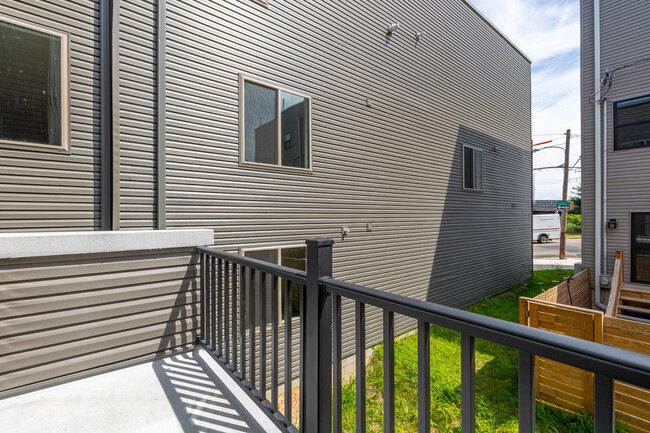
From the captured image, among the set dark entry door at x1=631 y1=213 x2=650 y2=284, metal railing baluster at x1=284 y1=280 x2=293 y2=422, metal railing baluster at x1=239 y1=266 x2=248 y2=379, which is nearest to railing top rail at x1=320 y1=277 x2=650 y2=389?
metal railing baluster at x1=284 y1=280 x2=293 y2=422

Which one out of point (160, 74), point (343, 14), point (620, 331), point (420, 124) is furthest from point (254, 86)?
point (620, 331)

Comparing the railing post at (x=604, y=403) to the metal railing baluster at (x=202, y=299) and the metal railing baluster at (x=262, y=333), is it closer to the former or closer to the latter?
the metal railing baluster at (x=262, y=333)

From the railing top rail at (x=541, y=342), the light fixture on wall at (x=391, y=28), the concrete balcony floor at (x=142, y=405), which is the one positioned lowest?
the concrete balcony floor at (x=142, y=405)

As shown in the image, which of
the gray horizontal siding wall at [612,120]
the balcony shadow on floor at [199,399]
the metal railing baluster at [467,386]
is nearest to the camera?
the metal railing baluster at [467,386]

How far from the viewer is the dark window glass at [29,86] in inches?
125

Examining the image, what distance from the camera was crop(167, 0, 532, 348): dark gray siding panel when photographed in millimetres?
4277

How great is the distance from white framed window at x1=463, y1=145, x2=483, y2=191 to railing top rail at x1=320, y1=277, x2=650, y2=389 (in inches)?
330

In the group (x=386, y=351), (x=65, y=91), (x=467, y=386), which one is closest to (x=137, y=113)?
(x=65, y=91)

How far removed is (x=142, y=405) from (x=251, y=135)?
12.2ft

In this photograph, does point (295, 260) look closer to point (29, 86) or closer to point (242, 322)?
point (242, 322)

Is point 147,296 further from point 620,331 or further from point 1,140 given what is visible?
point 620,331

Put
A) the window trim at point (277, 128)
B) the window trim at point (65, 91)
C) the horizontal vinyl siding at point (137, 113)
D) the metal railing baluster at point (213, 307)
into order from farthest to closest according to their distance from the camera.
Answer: the window trim at point (277, 128)
the horizontal vinyl siding at point (137, 113)
the window trim at point (65, 91)
the metal railing baluster at point (213, 307)

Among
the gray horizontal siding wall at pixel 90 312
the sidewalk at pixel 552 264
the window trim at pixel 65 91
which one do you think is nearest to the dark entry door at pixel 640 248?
the sidewalk at pixel 552 264

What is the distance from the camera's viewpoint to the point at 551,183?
42.7 metres
